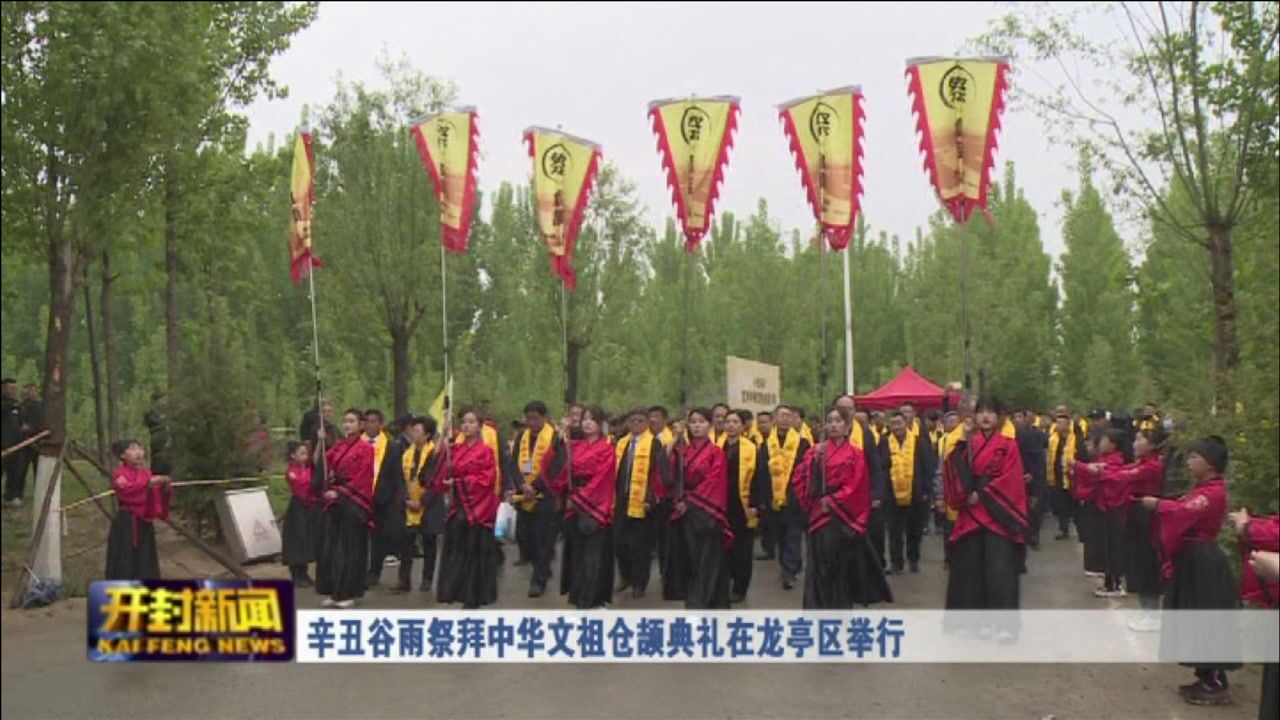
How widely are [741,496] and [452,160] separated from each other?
430 cm

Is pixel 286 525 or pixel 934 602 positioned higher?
pixel 286 525

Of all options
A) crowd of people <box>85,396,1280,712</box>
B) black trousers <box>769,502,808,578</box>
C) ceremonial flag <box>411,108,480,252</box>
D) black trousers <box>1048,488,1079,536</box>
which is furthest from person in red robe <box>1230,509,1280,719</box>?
black trousers <box>1048,488,1079,536</box>

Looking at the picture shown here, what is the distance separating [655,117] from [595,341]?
1446cm

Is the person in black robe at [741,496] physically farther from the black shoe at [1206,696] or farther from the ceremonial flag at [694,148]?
the black shoe at [1206,696]

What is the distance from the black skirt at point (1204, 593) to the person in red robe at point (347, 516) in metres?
6.61

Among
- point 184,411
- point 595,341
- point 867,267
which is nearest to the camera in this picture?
point 184,411

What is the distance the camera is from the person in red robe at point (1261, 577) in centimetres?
559

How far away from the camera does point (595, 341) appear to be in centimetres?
2505

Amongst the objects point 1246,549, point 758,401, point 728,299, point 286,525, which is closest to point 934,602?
point 758,401

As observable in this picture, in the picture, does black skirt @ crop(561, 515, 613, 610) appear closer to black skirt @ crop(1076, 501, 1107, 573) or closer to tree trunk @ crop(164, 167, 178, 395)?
black skirt @ crop(1076, 501, 1107, 573)

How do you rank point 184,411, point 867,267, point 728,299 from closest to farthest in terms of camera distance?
point 184,411, point 728,299, point 867,267

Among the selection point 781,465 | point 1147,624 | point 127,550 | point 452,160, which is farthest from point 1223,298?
point 127,550

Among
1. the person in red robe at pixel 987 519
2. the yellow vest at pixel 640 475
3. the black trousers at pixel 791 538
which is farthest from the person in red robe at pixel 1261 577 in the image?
the black trousers at pixel 791 538

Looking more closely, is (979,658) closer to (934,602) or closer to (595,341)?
(934,602)
